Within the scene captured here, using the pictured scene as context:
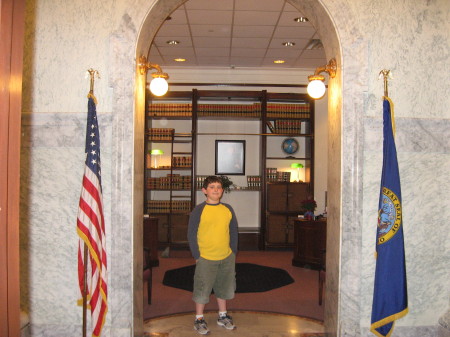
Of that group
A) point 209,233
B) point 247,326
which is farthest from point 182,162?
point 247,326

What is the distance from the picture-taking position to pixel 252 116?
8430 mm

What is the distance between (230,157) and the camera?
8.72m

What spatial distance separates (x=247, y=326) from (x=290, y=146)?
199 inches

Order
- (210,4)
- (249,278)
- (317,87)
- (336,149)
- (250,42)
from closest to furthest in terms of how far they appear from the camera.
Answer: (336,149) < (317,87) < (210,4) < (249,278) < (250,42)

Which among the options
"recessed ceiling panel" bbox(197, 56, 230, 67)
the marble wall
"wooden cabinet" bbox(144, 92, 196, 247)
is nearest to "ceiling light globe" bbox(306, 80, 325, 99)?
the marble wall

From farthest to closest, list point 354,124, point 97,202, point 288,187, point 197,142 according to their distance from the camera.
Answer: point 197,142, point 288,187, point 354,124, point 97,202

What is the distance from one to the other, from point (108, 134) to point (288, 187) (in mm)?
5188

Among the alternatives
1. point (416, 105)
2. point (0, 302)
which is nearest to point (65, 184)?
point (0, 302)

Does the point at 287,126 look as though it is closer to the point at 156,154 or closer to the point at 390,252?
the point at 156,154

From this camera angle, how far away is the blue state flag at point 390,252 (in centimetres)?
335

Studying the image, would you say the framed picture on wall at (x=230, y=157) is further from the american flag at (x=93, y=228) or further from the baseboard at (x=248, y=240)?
the american flag at (x=93, y=228)

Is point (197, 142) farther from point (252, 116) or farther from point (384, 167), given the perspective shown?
point (384, 167)

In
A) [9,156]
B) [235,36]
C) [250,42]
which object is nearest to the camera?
[9,156]

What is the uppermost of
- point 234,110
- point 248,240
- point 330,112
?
point 234,110
